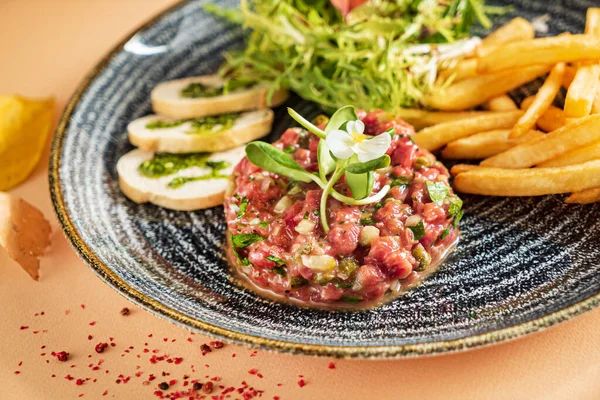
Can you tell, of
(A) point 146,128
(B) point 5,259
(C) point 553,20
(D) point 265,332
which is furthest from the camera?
(C) point 553,20

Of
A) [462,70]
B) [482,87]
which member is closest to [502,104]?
[482,87]

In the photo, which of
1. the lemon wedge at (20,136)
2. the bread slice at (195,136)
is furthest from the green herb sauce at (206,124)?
the lemon wedge at (20,136)

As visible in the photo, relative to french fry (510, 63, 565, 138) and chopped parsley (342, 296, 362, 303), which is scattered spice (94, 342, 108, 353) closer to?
chopped parsley (342, 296, 362, 303)

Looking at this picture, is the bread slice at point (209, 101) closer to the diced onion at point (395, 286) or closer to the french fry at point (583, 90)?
the diced onion at point (395, 286)

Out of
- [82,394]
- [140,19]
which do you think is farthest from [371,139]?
[140,19]

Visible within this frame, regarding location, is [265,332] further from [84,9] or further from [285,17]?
[84,9]

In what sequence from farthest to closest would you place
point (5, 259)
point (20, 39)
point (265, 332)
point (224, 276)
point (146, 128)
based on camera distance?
point (20, 39)
point (146, 128)
point (5, 259)
point (224, 276)
point (265, 332)

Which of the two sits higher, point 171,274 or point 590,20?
point 590,20
